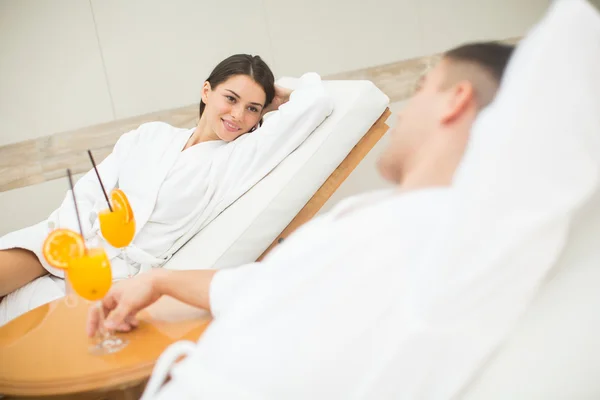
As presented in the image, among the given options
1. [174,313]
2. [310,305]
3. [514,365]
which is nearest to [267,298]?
[310,305]

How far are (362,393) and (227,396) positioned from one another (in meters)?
0.17

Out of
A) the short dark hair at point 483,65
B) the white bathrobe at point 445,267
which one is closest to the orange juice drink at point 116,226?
the white bathrobe at point 445,267

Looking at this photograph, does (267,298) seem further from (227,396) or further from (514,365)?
(514,365)

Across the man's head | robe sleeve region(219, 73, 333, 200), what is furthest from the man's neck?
robe sleeve region(219, 73, 333, 200)

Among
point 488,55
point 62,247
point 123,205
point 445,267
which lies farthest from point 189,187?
point 445,267

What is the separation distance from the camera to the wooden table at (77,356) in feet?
3.79

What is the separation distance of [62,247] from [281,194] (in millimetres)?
943

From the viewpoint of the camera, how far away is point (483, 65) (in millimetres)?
894

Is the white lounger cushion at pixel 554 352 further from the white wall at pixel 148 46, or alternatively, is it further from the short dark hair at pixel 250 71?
the white wall at pixel 148 46

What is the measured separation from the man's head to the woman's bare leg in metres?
1.55

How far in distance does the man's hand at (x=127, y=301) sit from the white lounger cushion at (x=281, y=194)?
0.67m

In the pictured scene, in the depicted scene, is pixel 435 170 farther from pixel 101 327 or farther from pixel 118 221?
pixel 118 221

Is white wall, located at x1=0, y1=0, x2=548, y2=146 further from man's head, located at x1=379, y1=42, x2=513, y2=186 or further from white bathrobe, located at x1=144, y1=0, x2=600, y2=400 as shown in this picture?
white bathrobe, located at x1=144, y1=0, x2=600, y2=400

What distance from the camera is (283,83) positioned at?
283 centimetres
